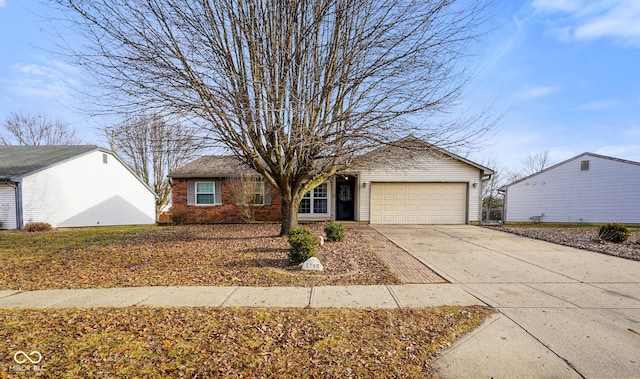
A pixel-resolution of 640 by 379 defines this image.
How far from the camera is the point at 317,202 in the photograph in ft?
49.4

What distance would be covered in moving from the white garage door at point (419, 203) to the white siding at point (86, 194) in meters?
17.0

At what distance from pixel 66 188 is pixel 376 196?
1744 cm

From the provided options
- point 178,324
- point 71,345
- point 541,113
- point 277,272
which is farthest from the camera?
point 541,113

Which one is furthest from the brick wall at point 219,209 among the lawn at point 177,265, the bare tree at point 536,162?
the bare tree at point 536,162

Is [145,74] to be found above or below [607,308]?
above

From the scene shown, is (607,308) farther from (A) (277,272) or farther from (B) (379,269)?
(A) (277,272)

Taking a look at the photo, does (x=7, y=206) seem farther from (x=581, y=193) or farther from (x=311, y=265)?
(x=581, y=193)

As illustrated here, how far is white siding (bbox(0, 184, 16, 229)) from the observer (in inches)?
511

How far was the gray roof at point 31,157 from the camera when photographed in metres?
13.6

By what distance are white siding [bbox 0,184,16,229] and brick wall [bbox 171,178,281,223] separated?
7.09 m

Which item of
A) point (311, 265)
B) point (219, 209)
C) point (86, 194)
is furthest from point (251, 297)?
point (86, 194)

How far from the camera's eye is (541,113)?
11.2 m

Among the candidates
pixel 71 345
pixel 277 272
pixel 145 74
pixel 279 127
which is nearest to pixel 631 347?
pixel 277 272

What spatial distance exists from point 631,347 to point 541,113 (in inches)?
456
